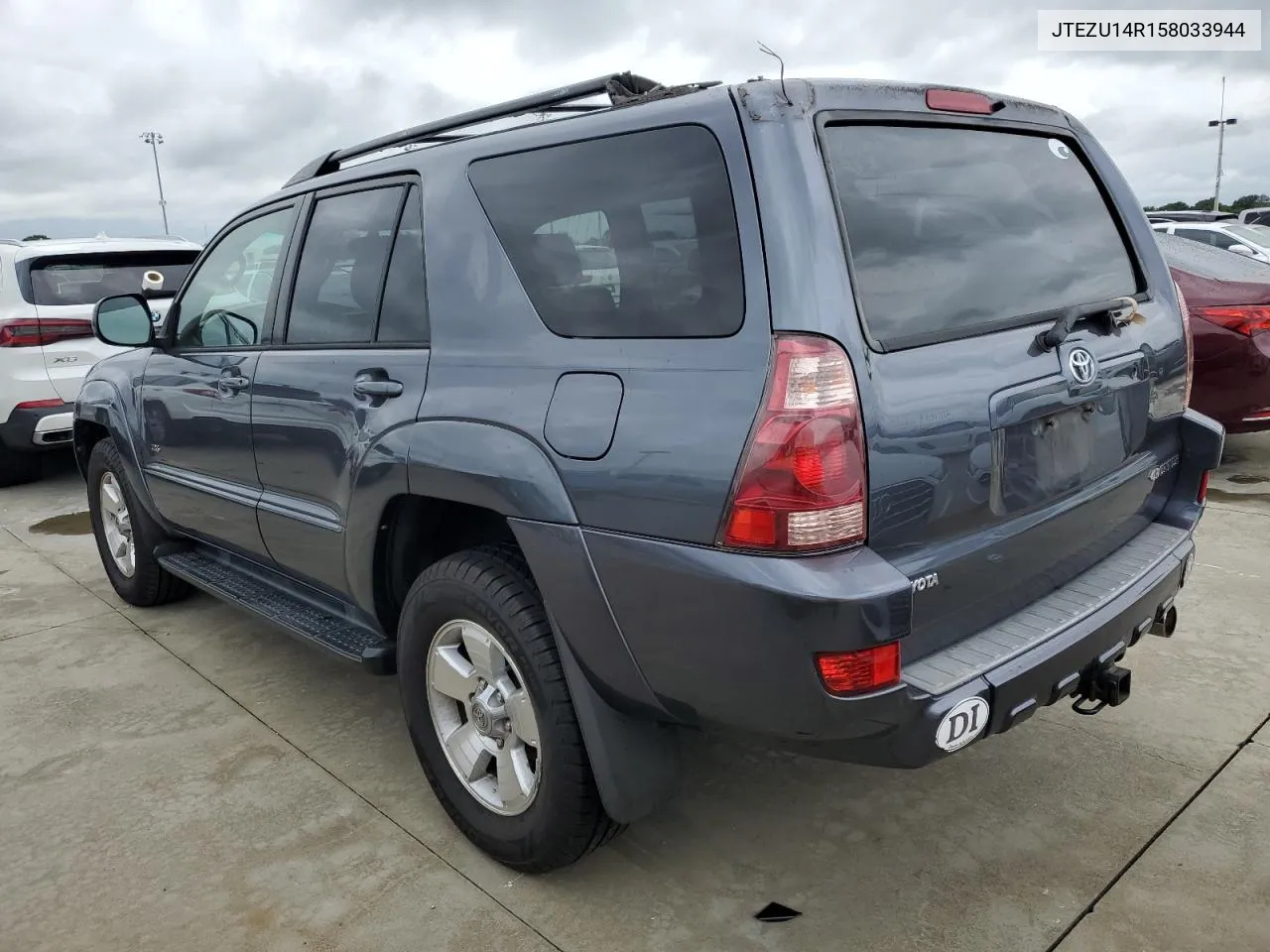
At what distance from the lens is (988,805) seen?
274 cm

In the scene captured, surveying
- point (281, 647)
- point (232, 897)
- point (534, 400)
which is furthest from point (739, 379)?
point (281, 647)

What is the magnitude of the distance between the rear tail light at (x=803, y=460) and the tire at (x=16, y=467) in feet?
23.8

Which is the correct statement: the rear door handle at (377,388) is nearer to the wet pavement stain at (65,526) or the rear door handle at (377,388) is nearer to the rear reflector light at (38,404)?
the wet pavement stain at (65,526)

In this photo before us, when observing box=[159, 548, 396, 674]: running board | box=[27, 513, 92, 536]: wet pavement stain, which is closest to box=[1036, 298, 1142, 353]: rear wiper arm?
box=[159, 548, 396, 674]: running board

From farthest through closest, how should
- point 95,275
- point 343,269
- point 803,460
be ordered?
point 95,275 → point 343,269 → point 803,460

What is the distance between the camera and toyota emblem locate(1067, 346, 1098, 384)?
224 cm

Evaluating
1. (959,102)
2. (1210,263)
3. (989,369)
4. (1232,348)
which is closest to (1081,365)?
(989,369)

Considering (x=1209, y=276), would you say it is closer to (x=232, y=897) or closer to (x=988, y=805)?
(x=988, y=805)

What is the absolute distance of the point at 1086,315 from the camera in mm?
2338

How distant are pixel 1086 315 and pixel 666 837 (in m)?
1.71

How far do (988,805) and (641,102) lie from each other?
2.06 meters

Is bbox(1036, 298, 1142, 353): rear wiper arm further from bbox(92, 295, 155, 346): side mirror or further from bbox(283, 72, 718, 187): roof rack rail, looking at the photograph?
bbox(92, 295, 155, 346): side mirror

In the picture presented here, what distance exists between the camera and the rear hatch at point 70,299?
22.2 ft

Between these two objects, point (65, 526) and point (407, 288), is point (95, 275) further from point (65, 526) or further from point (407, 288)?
point (407, 288)
